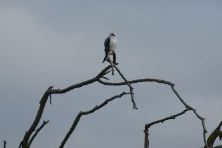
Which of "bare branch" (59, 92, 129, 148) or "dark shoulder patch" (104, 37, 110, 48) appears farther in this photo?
"dark shoulder patch" (104, 37, 110, 48)

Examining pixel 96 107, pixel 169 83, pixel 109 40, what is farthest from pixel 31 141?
pixel 109 40

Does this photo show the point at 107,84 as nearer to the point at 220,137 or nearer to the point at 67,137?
the point at 67,137

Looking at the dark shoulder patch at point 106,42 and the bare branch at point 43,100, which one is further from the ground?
the dark shoulder patch at point 106,42

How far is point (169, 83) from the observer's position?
1633cm

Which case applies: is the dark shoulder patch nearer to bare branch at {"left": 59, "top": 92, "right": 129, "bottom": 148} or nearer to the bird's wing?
the bird's wing

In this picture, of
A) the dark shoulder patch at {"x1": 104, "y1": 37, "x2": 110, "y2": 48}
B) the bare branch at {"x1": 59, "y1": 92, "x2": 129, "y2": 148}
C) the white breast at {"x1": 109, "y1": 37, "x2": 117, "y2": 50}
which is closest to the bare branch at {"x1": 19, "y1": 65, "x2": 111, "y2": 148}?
the bare branch at {"x1": 59, "y1": 92, "x2": 129, "y2": 148}

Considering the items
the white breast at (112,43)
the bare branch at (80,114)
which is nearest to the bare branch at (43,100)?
the bare branch at (80,114)

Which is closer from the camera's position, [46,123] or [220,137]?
[46,123]

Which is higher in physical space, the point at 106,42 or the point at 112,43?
the point at 106,42

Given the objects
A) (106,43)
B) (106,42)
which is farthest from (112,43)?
(106,42)

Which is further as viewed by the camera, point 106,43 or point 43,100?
point 106,43

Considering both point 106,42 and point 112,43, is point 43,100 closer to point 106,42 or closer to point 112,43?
point 112,43

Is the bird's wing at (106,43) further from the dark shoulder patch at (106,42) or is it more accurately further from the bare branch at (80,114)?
the bare branch at (80,114)

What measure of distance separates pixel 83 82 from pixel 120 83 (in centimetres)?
80
